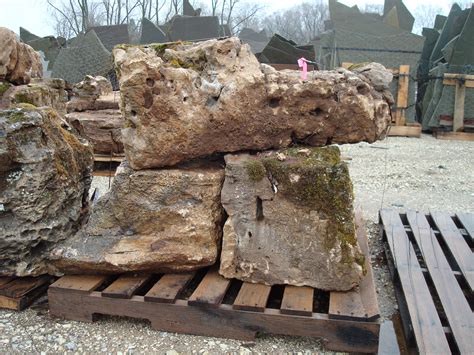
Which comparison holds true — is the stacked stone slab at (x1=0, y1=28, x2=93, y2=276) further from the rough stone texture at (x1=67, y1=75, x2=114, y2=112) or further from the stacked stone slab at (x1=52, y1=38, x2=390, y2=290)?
the rough stone texture at (x1=67, y1=75, x2=114, y2=112)

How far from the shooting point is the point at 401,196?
5395mm

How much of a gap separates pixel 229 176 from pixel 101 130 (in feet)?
13.7

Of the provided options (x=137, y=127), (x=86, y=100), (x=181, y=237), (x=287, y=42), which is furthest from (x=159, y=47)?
(x=287, y=42)

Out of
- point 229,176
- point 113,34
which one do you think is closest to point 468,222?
point 229,176

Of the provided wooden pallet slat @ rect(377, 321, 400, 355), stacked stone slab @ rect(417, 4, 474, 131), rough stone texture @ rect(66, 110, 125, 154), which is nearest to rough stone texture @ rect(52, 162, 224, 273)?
wooden pallet slat @ rect(377, 321, 400, 355)

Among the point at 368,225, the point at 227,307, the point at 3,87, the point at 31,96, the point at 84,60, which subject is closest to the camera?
the point at 227,307

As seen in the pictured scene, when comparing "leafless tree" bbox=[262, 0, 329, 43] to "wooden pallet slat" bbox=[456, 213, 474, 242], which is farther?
"leafless tree" bbox=[262, 0, 329, 43]

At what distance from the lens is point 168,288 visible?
8.46 ft

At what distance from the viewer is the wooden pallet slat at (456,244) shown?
294 cm

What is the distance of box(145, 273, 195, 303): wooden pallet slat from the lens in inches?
Answer: 97.3

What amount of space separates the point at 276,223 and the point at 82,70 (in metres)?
10.4

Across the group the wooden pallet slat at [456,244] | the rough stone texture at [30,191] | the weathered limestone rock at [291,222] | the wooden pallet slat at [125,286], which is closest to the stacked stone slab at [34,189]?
the rough stone texture at [30,191]

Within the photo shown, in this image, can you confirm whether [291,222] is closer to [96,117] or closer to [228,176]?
[228,176]

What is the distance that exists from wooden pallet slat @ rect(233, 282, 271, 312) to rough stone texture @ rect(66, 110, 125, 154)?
419 centimetres
